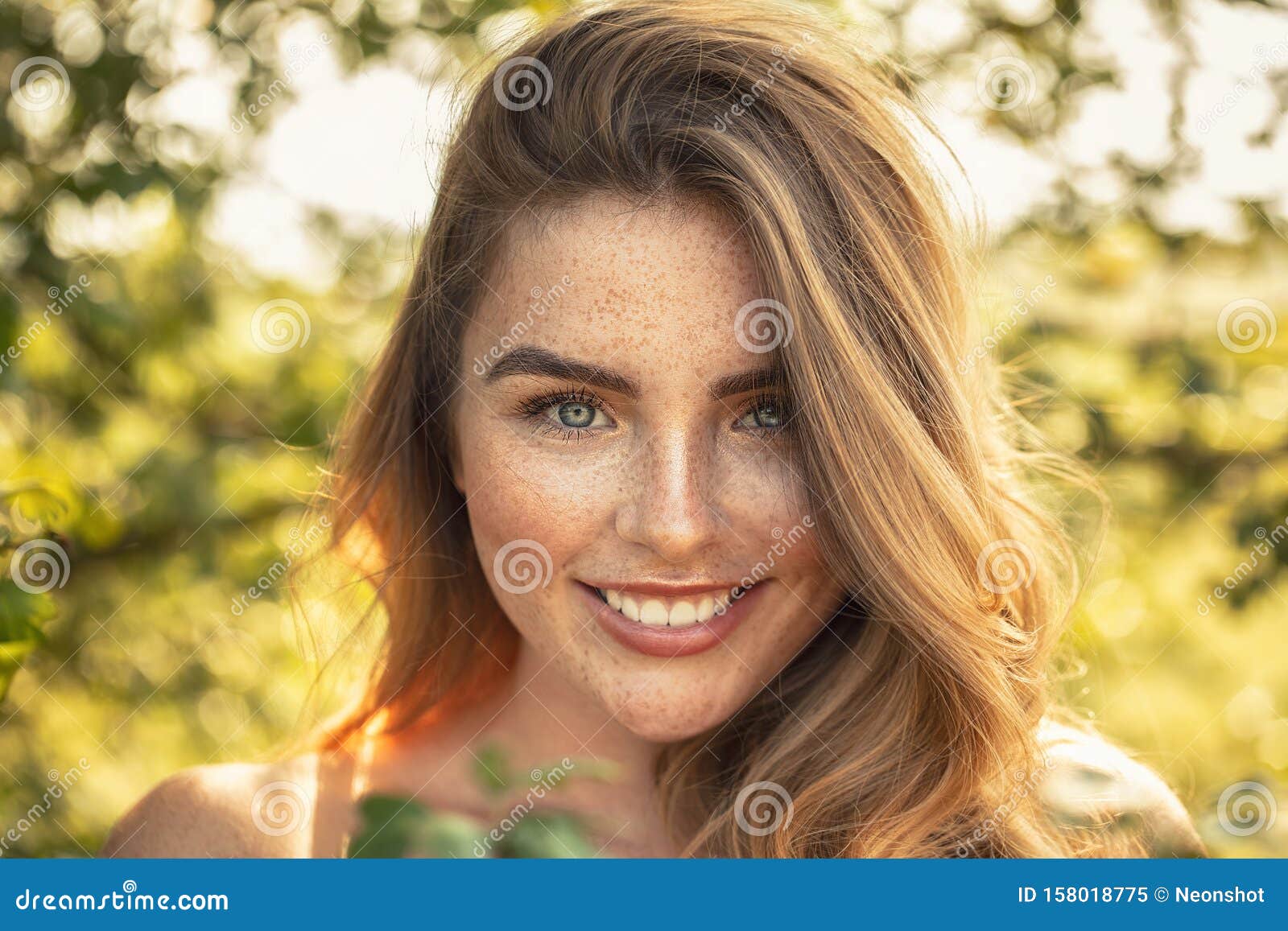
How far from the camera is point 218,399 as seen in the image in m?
2.91

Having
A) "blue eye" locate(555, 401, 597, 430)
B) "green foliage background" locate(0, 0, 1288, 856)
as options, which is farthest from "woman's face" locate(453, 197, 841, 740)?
"green foliage background" locate(0, 0, 1288, 856)

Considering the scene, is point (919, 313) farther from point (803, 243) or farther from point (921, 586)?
point (921, 586)

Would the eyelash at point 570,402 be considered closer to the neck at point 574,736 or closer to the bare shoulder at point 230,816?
the neck at point 574,736

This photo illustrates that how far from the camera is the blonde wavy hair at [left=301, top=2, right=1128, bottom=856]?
1657 millimetres

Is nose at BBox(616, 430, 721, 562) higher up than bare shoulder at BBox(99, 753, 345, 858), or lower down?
higher up

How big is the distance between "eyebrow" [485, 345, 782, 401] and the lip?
308 millimetres

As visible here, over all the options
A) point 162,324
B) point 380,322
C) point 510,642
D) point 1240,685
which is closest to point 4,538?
point 510,642

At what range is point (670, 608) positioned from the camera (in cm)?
172

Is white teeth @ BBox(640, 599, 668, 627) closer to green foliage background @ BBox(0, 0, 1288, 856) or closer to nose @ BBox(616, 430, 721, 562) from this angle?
nose @ BBox(616, 430, 721, 562)

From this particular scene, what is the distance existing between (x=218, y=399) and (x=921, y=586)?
1998 millimetres

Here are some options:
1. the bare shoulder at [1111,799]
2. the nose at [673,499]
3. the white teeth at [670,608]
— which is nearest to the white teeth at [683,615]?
the white teeth at [670,608]

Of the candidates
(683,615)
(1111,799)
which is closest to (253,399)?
(683,615)

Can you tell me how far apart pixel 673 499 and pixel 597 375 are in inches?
8.5

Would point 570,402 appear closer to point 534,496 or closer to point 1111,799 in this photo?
point 534,496
